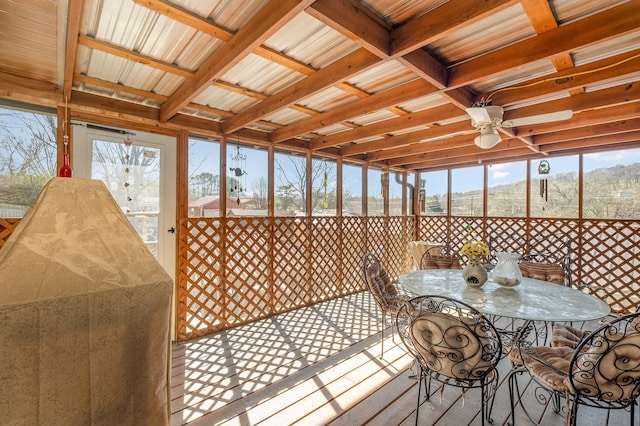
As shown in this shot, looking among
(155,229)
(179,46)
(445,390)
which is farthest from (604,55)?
(155,229)

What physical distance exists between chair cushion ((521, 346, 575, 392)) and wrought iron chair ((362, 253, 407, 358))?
970mm

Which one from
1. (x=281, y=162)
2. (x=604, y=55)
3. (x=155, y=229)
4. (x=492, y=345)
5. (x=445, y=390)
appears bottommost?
(x=445, y=390)

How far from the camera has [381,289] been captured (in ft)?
8.95

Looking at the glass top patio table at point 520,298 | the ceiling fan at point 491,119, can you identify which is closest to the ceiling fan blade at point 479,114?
the ceiling fan at point 491,119

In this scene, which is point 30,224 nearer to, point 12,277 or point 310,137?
point 12,277

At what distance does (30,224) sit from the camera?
472 millimetres

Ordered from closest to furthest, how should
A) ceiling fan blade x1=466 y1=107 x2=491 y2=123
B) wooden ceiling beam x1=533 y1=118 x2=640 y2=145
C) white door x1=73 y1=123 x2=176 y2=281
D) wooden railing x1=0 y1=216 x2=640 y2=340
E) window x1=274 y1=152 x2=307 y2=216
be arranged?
ceiling fan blade x1=466 y1=107 x2=491 y2=123 → white door x1=73 y1=123 x2=176 y2=281 → wooden ceiling beam x1=533 y1=118 x2=640 y2=145 → wooden railing x1=0 y1=216 x2=640 y2=340 → window x1=274 y1=152 x2=307 y2=216

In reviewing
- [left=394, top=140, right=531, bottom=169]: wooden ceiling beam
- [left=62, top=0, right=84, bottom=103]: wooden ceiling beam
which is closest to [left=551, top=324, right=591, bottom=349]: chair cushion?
[left=394, top=140, right=531, bottom=169]: wooden ceiling beam

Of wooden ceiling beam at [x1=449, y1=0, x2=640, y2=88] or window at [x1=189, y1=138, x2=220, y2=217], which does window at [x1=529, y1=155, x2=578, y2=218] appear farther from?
window at [x1=189, y1=138, x2=220, y2=217]

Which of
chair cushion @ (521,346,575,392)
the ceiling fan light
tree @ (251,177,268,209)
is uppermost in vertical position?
the ceiling fan light

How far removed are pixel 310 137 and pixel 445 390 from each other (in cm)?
312

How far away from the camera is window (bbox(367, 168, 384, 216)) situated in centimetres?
513

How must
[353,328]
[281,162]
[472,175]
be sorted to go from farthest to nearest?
[472,175] → [281,162] → [353,328]

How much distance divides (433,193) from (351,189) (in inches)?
78.9
